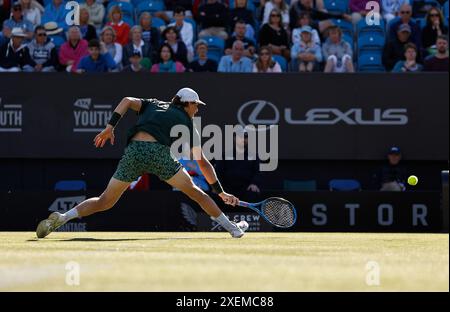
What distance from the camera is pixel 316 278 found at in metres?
7.25

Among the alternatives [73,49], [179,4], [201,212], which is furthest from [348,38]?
[73,49]

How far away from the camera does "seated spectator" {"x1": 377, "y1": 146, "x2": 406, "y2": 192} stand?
18047mm

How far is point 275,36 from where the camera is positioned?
19172 mm

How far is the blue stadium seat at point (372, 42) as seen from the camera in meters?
19.2

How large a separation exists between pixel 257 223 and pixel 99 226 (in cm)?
268

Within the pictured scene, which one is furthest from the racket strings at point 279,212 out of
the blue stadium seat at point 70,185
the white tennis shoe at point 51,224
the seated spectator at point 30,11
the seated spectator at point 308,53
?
the seated spectator at point 30,11

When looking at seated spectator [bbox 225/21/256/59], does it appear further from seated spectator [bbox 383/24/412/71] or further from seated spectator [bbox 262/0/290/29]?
seated spectator [bbox 383/24/412/71]

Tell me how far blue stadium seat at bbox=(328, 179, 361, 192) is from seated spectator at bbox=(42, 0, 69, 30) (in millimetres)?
5818

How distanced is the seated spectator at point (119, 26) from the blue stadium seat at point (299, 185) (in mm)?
3993

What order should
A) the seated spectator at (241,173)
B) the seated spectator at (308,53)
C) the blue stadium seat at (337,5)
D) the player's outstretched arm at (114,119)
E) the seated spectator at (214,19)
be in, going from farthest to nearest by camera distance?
1. the blue stadium seat at (337,5)
2. the seated spectator at (214,19)
3. the seated spectator at (308,53)
4. the seated spectator at (241,173)
5. the player's outstretched arm at (114,119)

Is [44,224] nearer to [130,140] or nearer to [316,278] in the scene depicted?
[130,140]

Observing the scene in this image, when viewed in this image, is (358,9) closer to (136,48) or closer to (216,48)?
(216,48)

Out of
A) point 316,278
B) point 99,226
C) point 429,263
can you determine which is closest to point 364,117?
point 99,226

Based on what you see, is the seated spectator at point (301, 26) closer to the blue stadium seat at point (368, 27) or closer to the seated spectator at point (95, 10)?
the blue stadium seat at point (368, 27)
